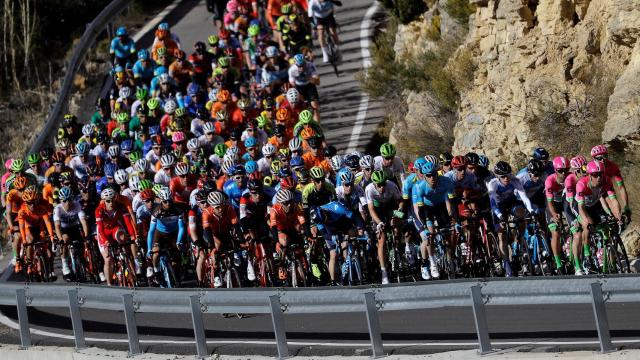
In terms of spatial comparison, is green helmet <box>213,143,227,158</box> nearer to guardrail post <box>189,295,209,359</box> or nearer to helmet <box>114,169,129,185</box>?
helmet <box>114,169,129,185</box>

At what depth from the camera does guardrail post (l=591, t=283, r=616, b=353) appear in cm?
Answer: 1254

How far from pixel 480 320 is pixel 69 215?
9660 millimetres

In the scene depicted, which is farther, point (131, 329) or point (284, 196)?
point (284, 196)

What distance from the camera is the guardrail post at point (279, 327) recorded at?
14328 mm

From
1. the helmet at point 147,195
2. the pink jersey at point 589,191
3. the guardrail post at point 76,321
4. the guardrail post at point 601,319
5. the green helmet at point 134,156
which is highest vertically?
the green helmet at point 134,156

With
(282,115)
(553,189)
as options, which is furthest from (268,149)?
(553,189)

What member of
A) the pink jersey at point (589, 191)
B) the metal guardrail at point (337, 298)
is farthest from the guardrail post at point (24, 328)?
the pink jersey at point (589, 191)

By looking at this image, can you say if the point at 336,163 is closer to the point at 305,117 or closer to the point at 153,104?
the point at 305,117

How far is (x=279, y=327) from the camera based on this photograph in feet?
47.1

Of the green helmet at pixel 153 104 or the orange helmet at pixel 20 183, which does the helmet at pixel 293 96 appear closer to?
the green helmet at pixel 153 104

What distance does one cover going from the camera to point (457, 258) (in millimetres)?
18016

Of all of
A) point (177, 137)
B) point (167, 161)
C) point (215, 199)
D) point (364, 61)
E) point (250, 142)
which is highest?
point (364, 61)

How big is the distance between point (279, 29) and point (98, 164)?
657 cm

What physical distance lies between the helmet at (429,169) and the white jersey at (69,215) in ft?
19.4
